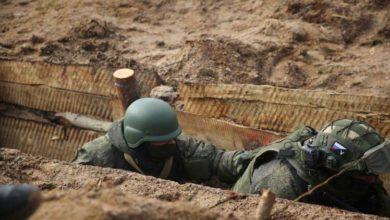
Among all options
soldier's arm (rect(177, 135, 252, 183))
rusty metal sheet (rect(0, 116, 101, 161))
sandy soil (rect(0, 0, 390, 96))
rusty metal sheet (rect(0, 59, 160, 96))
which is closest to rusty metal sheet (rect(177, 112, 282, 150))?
soldier's arm (rect(177, 135, 252, 183))

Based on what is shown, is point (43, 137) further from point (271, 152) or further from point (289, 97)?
point (271, 152)

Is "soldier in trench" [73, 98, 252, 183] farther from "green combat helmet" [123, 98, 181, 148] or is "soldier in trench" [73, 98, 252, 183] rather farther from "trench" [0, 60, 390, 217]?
"trench" [0, 60, 390, 217]

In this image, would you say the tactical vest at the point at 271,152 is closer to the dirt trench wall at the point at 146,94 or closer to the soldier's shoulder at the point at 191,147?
the soldier's shoulder at the point at 191,147

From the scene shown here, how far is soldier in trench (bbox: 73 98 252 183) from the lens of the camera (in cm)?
507

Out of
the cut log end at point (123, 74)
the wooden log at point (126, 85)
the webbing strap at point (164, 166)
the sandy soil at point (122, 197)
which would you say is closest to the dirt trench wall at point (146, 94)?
the wooden log at point (126, 85)

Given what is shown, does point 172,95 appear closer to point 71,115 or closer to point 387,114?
point 71,115

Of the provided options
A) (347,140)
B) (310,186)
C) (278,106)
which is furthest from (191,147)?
(347,140)

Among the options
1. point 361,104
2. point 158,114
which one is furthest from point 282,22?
point 158,114

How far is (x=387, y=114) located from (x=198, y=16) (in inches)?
200

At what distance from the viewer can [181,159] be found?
209 inches

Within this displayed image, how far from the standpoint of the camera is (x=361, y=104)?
5.40 m

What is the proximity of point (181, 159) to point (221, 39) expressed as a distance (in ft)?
9.52

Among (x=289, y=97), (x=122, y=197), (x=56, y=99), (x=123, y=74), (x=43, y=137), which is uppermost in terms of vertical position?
(x=122, y=197)

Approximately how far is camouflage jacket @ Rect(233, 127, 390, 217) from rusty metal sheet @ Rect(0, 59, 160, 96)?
8.63ft
